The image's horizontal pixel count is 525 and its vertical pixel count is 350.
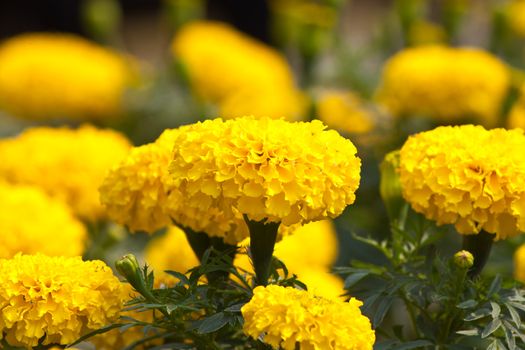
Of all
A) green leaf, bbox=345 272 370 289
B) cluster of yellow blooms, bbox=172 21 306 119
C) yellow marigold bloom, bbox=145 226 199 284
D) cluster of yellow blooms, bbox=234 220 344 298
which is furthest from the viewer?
cluster of yellow blooms, bbox=172 21 306 119

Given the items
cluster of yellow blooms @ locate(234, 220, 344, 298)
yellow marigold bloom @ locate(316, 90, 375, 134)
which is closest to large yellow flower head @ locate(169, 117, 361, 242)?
cluster of yellow blooms @ locate(234, 220, 344, 298)

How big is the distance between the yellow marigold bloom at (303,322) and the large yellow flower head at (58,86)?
2.80 metres

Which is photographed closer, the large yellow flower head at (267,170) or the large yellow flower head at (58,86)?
the large yellow flower head at (267,170)

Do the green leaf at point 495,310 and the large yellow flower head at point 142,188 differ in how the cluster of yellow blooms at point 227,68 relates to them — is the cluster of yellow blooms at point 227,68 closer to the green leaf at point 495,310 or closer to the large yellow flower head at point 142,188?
the large yellow flower head at point 142,188

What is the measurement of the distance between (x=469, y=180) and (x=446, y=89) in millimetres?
1572

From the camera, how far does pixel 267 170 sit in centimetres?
143

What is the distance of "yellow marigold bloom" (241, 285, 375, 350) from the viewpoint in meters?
1.35

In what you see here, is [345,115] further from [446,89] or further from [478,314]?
[478,314]

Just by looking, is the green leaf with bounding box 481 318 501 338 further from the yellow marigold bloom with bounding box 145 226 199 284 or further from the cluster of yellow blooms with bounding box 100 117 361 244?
the yellow marigold bloom with bounding box 145 226 199 284

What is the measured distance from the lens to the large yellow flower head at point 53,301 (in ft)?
4.86

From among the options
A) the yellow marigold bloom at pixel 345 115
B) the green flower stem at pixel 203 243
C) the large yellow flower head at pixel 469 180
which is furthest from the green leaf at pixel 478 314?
the yellow marigold bloom at pixel 345 115

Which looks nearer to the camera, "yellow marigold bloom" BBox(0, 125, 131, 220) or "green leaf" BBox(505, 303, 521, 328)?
"green leaf" BBox(505, 303, 521, 328)

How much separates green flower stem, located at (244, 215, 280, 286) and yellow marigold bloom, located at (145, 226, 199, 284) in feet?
2.16

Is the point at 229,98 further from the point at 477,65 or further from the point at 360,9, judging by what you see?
the point at 360,9
